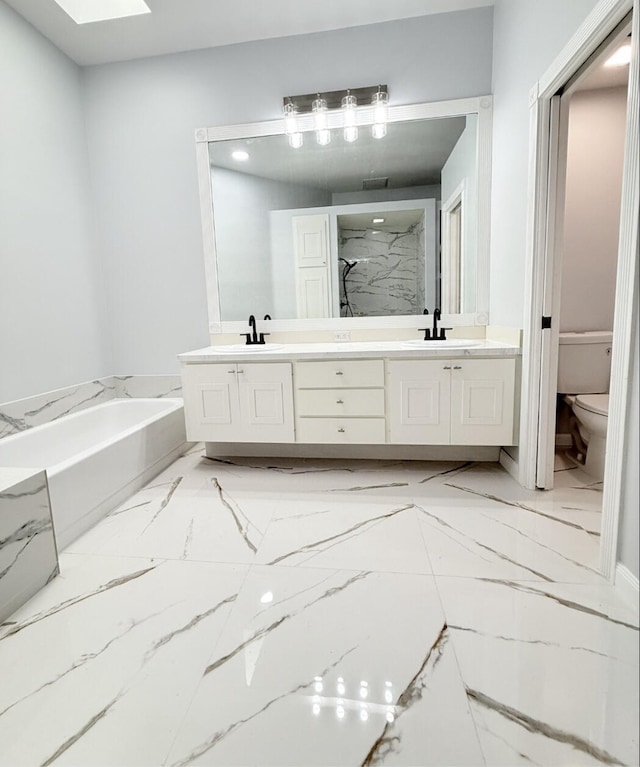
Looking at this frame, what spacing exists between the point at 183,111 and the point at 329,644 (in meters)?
3.09

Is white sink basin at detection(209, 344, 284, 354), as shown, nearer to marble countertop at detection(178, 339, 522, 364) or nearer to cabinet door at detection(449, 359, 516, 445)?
marble countertop at detection(178, 339, 522, 364)

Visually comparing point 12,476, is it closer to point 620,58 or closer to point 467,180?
point 467,180

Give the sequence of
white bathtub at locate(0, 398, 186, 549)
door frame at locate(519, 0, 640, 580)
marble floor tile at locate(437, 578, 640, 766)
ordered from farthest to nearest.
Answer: white bathtub at locate(0, 398, 186, 549)
door frame at locate(519, 0, 640, 580)
marble floor tile at locate(437, 578, 640, 766)

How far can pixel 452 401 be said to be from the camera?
2242 millimetres

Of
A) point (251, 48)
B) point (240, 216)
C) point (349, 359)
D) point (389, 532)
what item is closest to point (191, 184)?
point (240, 216)

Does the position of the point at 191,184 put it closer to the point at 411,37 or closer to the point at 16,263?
the point at 16,263

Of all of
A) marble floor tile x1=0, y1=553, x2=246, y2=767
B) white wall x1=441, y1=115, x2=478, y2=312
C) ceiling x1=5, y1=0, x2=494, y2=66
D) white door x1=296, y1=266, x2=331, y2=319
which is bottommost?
marble floor tile x1=0, y1=553, x2=246, y2=767

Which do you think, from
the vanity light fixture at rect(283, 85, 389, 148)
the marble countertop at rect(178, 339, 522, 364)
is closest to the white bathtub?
the marble countertop at rect(178, 339, 522, 364)

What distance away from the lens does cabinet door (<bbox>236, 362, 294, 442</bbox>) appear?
238 centimetres

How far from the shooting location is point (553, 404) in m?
2.03

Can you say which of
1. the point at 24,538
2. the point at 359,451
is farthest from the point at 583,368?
the point at 24,538

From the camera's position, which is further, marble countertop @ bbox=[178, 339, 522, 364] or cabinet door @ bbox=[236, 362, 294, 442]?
cabinet door @ bbox=[236, 362, 294, 442]

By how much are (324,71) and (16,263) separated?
2.13 metres

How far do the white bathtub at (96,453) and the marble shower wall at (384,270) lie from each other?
56.1 inches
